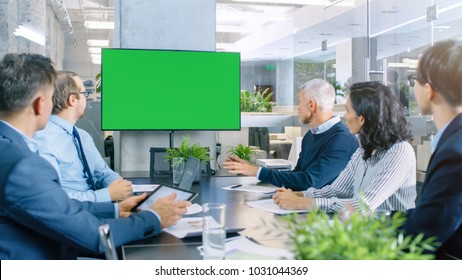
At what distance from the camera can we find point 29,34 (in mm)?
4508

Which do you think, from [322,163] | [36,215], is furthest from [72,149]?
[322,163]

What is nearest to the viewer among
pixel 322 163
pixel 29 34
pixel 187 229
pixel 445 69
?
pixel 445 69

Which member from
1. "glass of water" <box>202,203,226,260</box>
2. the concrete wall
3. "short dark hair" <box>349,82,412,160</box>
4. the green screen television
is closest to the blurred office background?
the concrete wall

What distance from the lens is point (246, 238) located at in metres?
1.64

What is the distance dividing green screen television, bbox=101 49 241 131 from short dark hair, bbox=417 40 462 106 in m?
2.10

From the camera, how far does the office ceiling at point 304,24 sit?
4098 millimetres

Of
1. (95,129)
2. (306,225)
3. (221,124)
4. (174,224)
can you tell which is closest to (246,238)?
(174,224)

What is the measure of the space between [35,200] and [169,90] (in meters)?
2.21

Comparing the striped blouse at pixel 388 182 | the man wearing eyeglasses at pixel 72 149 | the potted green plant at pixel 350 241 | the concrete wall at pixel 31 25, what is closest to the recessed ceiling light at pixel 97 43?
the concrete wall at pixel 31 25

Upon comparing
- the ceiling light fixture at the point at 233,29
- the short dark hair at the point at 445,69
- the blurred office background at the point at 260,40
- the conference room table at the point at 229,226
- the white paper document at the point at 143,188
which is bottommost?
the conference room table at the point at 229,226

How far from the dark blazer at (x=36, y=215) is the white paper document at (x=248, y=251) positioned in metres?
0.32

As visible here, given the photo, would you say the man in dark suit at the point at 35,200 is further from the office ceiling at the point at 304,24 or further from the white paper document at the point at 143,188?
the office ceiling at the point at 304,24

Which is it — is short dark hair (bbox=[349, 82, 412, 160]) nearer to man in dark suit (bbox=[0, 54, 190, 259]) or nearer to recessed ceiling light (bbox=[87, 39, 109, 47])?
man in dark suit (bbox=[0, 54, 190, 259])

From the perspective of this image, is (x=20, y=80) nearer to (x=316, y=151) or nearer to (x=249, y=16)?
(x=316, y=151)
